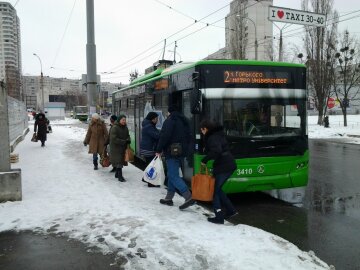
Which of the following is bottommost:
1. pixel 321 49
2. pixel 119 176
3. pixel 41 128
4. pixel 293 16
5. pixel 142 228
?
pixel 142 228

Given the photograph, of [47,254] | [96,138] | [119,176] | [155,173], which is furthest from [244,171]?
[96,138]

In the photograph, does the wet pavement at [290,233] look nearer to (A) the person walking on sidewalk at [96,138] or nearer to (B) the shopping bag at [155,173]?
(B) the shopping bag at [155,173]

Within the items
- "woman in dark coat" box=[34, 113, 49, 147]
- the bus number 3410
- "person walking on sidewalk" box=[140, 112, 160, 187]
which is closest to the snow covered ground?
"person walking on sidewalk" box=[140, 112, 160, 187]

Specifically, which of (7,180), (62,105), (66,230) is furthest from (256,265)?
(62,105)

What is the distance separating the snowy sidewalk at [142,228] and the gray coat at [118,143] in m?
0.61

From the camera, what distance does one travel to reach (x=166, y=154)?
6.82 m

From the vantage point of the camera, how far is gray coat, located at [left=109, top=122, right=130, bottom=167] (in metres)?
9.55

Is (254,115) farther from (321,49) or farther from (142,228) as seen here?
(321,49)

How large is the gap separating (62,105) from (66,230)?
6044 cm

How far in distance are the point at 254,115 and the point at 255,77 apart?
74 centimetres

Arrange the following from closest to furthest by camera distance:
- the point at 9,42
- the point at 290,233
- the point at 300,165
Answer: the point at 290,233 < the point at 300,165 < the point at 9,42

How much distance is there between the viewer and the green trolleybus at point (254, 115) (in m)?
7.36

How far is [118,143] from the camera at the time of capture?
9555mm

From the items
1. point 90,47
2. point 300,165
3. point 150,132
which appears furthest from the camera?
point 90,47
